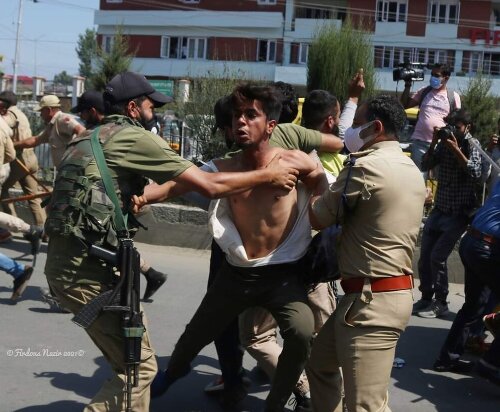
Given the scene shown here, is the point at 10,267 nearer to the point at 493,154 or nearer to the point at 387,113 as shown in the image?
the point at 387,113

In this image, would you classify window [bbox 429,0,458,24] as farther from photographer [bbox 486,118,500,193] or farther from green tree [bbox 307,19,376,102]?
photographer [bbox 486,118,500,193]

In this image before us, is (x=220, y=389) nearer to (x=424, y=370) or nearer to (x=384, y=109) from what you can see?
(x=424, y=370)

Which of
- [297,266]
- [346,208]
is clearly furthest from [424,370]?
[346,208]

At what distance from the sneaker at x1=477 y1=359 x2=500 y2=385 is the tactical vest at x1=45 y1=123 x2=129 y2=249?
276 cm

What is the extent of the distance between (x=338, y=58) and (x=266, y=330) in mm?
14668

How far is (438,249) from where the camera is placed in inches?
287

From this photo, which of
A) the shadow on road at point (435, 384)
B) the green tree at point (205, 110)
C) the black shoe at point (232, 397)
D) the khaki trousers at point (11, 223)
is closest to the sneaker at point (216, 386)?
the black shoe at point (232, 397)

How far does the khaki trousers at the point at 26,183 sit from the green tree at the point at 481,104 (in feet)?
42.7

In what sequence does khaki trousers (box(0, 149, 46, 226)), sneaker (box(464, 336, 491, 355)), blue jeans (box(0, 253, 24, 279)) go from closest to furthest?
sneaker (box(464, 336, 491, 355)), blue jeans (box(0, 253, 24, 279)), khaki trousers (box(0, 149, 46, 226))

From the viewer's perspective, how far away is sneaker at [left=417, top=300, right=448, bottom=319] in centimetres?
734

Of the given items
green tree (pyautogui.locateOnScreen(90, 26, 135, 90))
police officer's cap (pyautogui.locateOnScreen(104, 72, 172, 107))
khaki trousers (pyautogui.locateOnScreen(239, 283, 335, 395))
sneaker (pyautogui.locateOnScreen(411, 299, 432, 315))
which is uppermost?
green tree (pyautogui.locateOnScreen(90, 26, 135, 90))

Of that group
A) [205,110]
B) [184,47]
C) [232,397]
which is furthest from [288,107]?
[184,47]

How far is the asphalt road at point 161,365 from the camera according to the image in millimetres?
5223

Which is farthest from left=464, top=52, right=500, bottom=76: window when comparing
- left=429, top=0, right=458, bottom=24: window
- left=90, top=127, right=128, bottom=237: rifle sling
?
left=90, top=127, right=128, bottom=237: rifle sling
